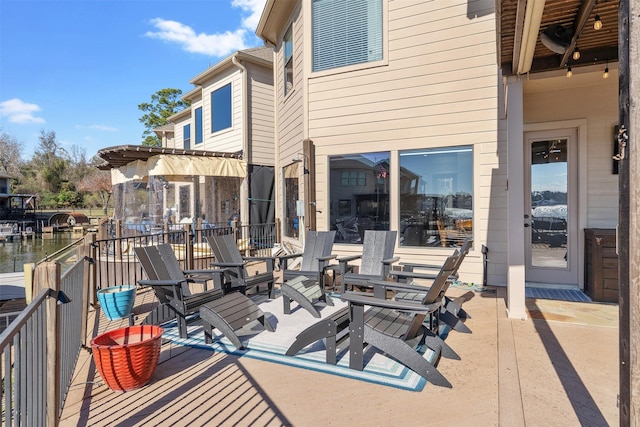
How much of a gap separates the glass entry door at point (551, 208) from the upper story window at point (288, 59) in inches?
190

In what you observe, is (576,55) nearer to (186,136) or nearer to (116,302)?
(116,302)

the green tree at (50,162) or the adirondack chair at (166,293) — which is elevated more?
the green tree at (50,162)

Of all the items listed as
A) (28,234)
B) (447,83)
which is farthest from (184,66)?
(447,83)

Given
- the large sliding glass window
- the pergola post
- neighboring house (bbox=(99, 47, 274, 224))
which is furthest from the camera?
the large sliding glass window

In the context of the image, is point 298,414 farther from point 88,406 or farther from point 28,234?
point 28,234

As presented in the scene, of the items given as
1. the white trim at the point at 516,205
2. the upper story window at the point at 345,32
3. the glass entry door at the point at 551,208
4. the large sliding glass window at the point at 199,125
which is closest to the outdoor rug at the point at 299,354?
the white trim at the point at 516,205

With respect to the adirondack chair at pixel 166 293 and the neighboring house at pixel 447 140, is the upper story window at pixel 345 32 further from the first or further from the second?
the adirondack chair at pixel 166 293

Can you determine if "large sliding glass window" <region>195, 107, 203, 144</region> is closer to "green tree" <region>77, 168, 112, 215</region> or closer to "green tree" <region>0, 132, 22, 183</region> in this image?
"green tree" <region>77, 168, 112, 215</region>

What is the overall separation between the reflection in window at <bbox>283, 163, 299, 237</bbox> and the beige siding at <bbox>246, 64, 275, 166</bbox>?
256 cm

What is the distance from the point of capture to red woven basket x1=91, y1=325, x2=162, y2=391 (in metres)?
2.63

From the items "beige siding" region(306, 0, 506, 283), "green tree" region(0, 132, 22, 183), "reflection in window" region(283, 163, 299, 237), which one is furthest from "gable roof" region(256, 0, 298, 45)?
"green tree" region(0, 132, 22, 183)

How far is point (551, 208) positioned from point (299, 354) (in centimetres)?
439

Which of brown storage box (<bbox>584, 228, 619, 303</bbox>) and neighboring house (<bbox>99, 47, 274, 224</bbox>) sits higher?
neighboring house (<bbox>99, 47, 274, 224</bbox>)

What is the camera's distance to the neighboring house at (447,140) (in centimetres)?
522
